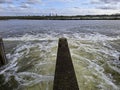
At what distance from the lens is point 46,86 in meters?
5.21

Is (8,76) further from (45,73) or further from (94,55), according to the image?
(94,55)

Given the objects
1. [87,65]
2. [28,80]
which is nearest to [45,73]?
[28,80]

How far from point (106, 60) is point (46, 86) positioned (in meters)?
4.21

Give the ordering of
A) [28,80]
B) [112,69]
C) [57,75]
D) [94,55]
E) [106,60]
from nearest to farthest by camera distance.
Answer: [57,75], [28,80], [112,69], [106,60], [94,55]

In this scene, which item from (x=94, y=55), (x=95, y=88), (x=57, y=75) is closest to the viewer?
(x=57, y=75)

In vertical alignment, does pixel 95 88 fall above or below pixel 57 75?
below

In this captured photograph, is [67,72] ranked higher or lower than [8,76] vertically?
higher

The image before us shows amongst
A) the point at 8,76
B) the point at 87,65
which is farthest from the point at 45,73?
the point at 87,65

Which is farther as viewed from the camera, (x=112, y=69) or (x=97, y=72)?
(x=112, y=69)

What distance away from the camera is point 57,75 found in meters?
3.29

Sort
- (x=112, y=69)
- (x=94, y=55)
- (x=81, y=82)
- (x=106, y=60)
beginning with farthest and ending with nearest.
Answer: (x=94, y=55), (x=106, y=60), (x=112, y=69), (x=81, y=82)

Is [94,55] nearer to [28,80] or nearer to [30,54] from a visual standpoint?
[30,54]

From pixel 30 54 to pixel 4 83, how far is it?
3610 millimetres

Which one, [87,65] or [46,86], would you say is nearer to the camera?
[46,86]
